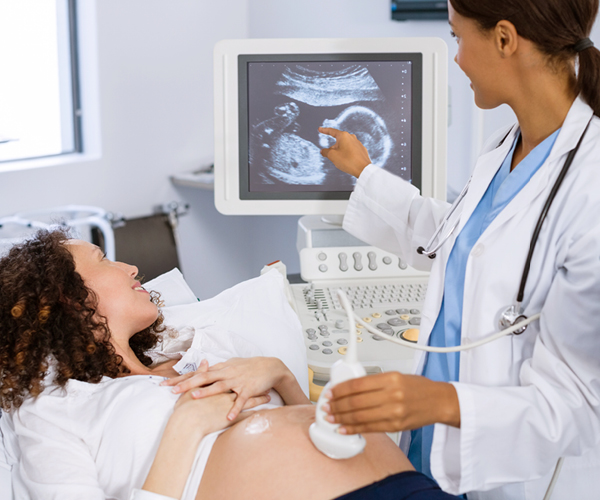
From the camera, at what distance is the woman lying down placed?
36.8 inches

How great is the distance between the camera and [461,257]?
3.40ft

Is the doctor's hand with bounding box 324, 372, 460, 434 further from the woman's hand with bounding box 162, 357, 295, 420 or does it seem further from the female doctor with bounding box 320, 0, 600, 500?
the woman's hand with bounding box 162, 357, 295, 420

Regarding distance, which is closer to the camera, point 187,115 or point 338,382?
point 338,382

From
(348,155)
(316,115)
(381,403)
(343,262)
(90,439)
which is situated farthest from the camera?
(343,262)

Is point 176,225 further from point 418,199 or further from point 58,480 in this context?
point 58,480

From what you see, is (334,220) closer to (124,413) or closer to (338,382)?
(124,413)

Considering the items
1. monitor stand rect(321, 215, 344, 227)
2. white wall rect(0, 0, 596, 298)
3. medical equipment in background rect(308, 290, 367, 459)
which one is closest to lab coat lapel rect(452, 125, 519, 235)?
medical equipment in background rect(308, 290, 367, 459)

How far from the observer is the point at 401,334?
1454 mm

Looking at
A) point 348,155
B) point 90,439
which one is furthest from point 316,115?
point 90,439

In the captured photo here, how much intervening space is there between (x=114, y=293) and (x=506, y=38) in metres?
0.86

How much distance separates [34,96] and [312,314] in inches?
60.6

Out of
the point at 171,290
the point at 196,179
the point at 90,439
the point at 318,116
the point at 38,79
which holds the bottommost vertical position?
the point at 90,439

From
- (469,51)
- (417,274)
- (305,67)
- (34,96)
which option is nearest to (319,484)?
(469,51)

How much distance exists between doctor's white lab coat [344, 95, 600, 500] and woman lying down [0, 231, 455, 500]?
12cm
